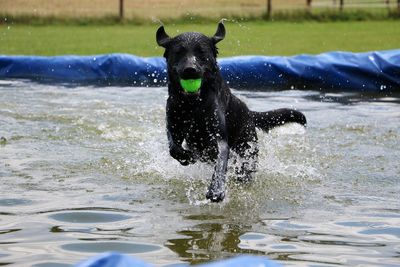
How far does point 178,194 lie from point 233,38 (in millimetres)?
10514

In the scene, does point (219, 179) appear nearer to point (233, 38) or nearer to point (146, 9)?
point (233, 38)

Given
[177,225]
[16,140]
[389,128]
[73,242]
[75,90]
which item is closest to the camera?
[73,242]

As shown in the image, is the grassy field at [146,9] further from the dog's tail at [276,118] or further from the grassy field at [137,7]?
the dog's tail at [276,118]

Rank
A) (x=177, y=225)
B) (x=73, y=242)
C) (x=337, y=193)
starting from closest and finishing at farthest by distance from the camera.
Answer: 1. (x=73, y=242)
2. (x=177, y=225)
3. (x=337, y=193)

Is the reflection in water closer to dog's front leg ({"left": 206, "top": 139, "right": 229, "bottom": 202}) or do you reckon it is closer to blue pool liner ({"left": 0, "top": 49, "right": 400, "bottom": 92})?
dog's front leg ({"left": 206, "top": 139, "right": 229, "bottom": 202})

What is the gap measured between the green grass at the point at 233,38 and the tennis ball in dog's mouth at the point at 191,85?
7925 mm

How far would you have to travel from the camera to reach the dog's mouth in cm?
530

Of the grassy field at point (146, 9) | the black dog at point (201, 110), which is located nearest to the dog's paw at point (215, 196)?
the black dog at point (201, 110)

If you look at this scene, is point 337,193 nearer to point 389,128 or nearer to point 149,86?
point 389,128

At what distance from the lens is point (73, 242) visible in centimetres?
462

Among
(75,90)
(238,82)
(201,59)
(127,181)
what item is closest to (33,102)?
(75,90)

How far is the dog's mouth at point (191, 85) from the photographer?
5305 mm

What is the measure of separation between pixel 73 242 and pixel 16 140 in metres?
3.17

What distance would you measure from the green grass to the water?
199 inches
